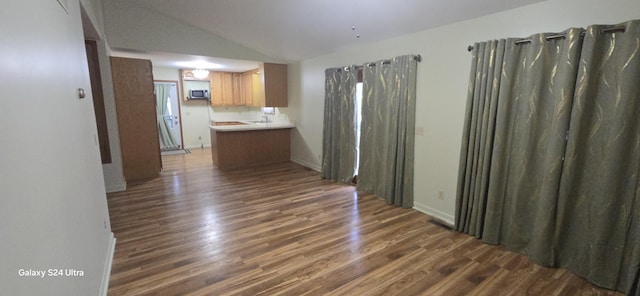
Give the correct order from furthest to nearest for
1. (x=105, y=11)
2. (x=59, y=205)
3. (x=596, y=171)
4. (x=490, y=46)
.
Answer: (x=105, y=11) → (x=490, y=46) → (x=596, y=171) → (x=59, y=205)

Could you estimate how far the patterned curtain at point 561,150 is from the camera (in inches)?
74.1

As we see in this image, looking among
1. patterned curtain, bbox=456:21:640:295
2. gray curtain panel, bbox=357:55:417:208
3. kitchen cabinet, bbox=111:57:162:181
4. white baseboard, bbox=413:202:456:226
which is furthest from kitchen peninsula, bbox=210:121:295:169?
patterned curtain, bbox=456:21:640:295

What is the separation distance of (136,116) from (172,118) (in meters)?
3.19

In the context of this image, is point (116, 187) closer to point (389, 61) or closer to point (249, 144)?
point (249, 144)

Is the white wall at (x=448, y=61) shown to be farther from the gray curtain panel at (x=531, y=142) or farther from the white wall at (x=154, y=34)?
the white wall at (x=154, y=34)

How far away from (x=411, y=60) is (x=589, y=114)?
1.73m

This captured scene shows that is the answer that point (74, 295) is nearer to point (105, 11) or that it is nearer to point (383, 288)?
point (383, 288)

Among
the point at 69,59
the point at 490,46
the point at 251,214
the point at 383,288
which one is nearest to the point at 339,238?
the point at 383,288

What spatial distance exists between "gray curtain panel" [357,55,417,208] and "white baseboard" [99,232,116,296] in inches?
119

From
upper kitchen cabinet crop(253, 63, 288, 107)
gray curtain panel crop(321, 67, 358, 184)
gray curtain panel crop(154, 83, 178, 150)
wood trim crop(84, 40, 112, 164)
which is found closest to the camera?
wood trim crop(84, 40, 112, 164)

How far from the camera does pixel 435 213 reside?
10.7ft

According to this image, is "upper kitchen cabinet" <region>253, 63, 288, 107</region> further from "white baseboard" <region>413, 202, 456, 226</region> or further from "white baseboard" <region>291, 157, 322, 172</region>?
"white baseboard" <region>413, 202, 456, 226</region>

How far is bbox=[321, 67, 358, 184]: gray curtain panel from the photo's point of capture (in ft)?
14.2

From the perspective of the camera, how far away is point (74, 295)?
133cm
